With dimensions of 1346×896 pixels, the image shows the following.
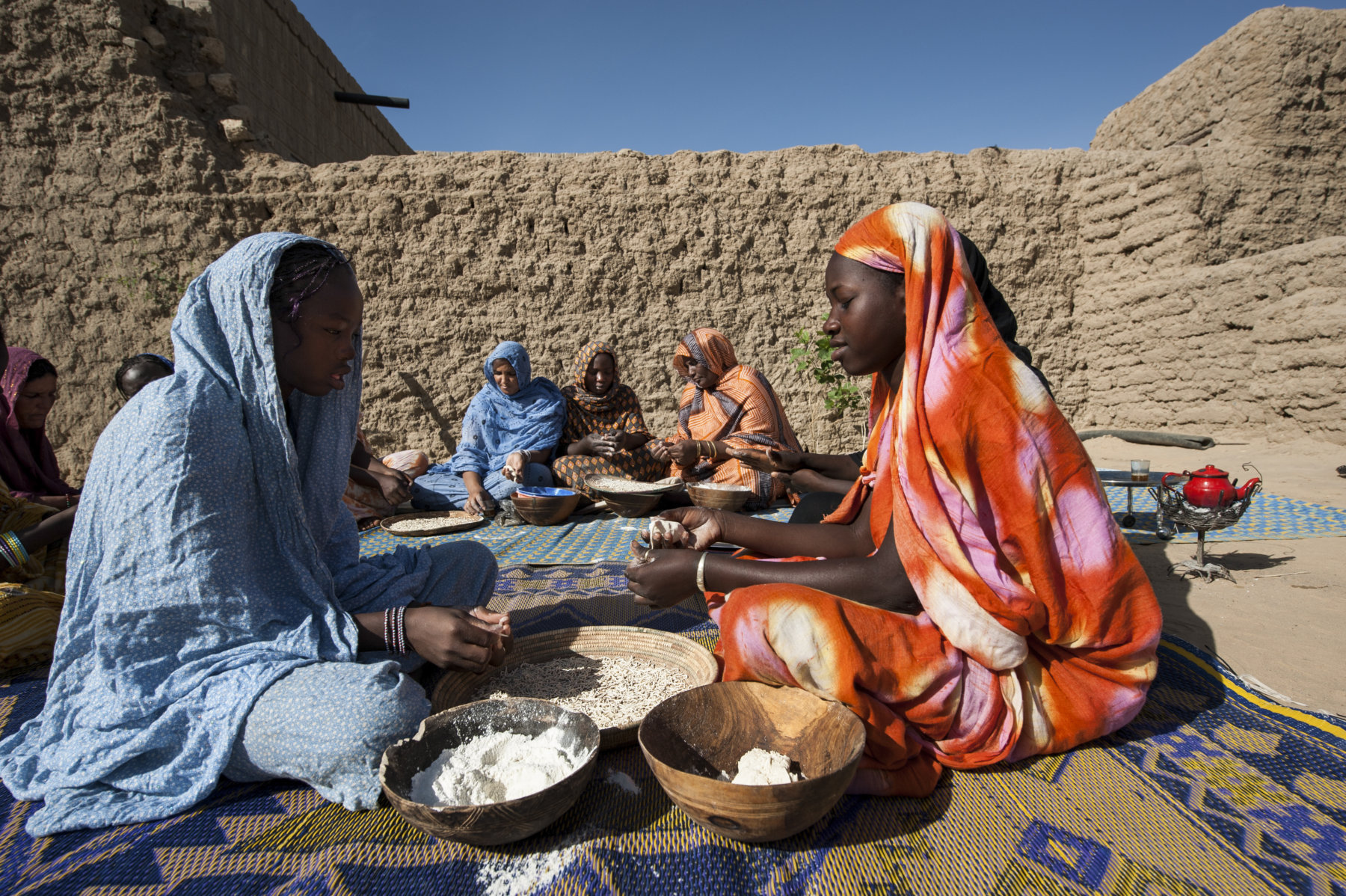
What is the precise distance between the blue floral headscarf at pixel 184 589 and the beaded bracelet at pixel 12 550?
1269mm

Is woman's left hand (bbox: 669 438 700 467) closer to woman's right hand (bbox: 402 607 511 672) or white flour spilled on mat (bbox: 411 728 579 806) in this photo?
woman's right hand (bbox: 402 607 511 672)

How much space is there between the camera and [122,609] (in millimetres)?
1495

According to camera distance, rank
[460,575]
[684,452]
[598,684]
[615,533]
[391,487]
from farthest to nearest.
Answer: [684,452]
[615,533]
[391,487]
[460,575]
[598,684]

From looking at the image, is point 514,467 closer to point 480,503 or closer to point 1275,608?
point 480,503

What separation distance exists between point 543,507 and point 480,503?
0.61 m

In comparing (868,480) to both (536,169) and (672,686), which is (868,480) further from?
(536,169)

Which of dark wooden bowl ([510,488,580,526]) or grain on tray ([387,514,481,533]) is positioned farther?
dark wooden bowl ([510,488,580,526])

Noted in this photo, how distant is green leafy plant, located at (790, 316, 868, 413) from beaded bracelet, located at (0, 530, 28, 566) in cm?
636

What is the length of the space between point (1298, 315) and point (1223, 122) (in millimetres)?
2476

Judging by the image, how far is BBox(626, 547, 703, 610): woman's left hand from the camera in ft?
5.92

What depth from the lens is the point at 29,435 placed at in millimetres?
3709

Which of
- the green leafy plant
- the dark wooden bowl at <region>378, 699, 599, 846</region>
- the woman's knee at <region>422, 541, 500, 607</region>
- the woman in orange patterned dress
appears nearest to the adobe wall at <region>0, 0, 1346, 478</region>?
the green leafy plant

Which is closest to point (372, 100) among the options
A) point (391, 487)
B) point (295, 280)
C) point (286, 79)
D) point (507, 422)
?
point (286, 79)

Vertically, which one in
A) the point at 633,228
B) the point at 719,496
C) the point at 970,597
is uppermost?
the point at 633,228
